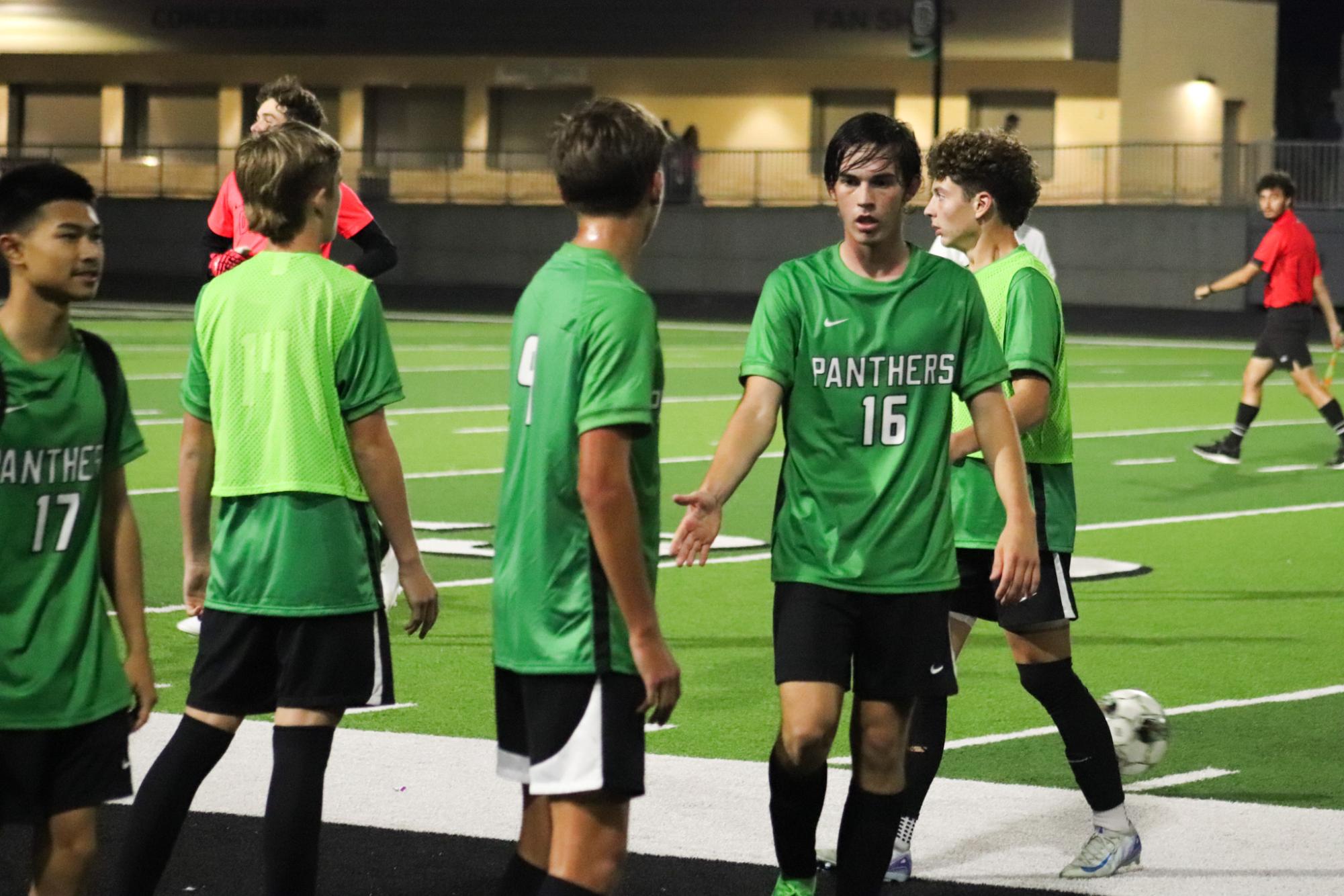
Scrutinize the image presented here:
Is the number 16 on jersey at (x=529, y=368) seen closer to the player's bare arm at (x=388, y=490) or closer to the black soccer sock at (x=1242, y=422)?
the player's bare arm at (x=388, y=490)

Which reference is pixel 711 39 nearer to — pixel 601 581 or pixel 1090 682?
A: pixel 1090 682

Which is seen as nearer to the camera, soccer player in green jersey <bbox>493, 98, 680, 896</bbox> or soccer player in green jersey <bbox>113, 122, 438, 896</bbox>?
soccer player in green jersey <bbox>493, 98, 680, 896</bbox>

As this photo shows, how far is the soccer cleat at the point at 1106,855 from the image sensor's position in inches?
229

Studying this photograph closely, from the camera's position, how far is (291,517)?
4812 millimetres

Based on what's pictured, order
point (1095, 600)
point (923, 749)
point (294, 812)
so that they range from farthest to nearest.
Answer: point (1095, 600)
point (923, 749)
point (294, 812)

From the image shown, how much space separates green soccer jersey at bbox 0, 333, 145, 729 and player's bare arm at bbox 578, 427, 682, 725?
3.27 ft

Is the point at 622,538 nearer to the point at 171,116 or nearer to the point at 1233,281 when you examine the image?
the point at 1233,281

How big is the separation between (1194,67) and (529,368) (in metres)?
48.2

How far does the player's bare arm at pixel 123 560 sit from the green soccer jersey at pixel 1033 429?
2.27 metres

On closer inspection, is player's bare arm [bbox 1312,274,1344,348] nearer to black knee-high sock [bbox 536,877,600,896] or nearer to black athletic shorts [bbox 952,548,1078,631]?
black athletic shorts [bbox 952,548,1078,631]

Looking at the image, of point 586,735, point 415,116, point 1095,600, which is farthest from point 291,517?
point 415,116

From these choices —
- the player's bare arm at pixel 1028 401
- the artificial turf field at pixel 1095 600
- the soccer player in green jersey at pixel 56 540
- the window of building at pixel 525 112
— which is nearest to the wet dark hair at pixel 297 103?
the artificial turf field at pixel 1095 600

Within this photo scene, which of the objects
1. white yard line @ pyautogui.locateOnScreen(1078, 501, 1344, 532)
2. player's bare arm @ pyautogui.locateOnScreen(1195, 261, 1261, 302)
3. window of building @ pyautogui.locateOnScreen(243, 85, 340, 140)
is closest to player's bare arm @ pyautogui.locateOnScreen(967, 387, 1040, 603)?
white yard line @ pyautogui.locateOnScreen(1078, 501, 1344, 532)

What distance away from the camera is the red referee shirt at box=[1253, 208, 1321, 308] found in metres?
16.9
